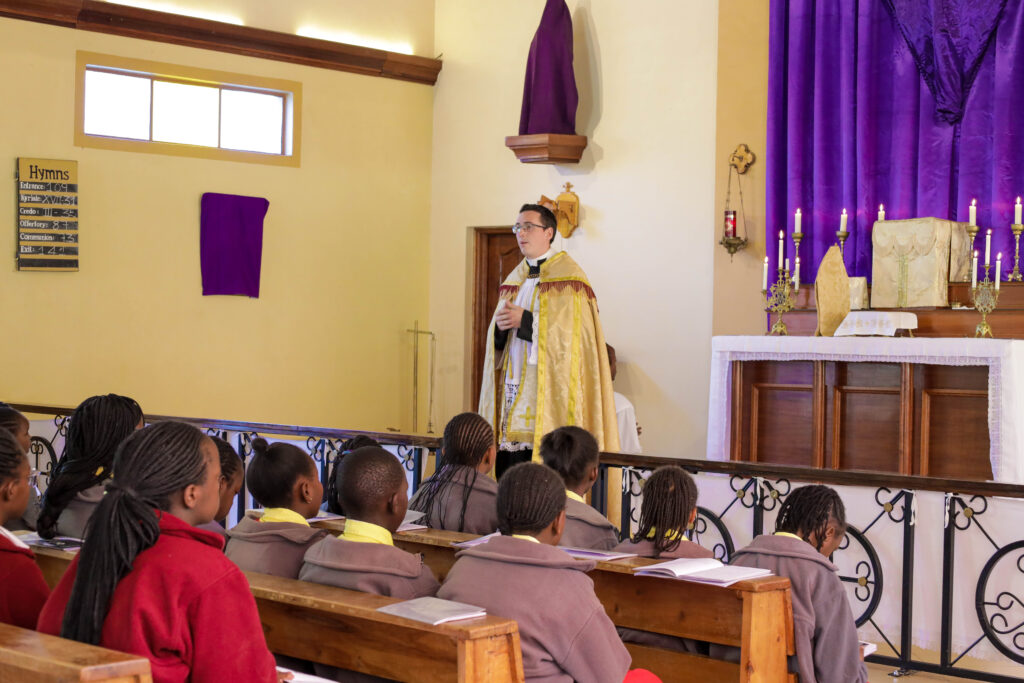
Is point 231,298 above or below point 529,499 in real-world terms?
above

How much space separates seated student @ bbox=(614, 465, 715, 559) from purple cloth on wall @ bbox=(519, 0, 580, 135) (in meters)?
5.94

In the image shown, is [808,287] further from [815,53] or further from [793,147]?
[815,53]

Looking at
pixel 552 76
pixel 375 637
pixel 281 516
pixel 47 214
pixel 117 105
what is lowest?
pixel 375 637

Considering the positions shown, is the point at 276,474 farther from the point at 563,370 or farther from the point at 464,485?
the point at 563,370

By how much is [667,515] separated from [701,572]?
0.43 m

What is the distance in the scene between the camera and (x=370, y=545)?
9.10 feet

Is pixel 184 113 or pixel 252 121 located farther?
pixel 252 121

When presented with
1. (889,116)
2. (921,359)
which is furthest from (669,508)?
(889,116)

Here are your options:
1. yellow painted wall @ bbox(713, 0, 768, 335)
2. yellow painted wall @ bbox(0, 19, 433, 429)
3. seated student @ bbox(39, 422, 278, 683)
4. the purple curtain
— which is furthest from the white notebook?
yellow painted wall @ bbox(0, 19, 433, 429)

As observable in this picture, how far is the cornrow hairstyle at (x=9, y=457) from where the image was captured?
2.82m

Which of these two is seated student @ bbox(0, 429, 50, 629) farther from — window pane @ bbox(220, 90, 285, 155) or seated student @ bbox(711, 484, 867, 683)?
window pane @ bbox(220, 90, 285, 155)

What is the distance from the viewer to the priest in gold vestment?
5426mm

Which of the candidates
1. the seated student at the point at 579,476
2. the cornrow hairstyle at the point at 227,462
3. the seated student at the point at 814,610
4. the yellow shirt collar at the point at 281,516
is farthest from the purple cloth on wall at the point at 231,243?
the seated student at the point at 814,610

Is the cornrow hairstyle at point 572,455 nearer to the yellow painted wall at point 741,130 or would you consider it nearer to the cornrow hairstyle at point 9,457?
the cornrow hairstyle at point 9,457
